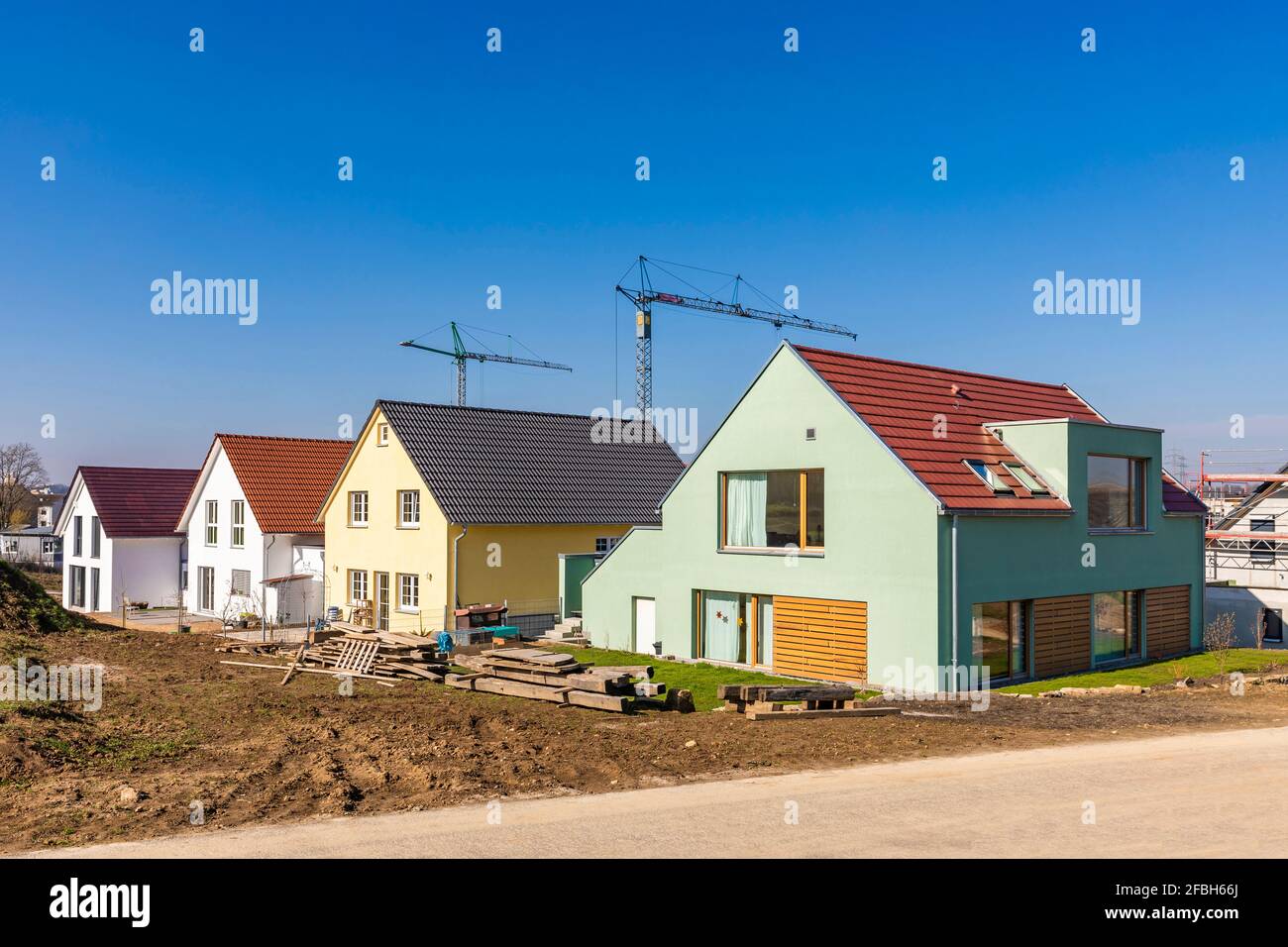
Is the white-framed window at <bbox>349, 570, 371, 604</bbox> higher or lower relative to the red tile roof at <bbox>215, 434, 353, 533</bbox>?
lower

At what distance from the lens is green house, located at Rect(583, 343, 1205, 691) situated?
68.4 ft

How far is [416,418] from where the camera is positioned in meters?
32.7

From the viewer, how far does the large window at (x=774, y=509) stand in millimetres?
22922

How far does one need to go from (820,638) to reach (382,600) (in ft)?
52.4

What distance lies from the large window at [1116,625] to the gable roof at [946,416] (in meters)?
2.93

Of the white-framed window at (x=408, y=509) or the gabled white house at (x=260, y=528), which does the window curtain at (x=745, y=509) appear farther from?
the gabled white house at (x=260, y=528)

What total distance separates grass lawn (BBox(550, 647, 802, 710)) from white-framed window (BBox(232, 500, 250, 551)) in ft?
56.1

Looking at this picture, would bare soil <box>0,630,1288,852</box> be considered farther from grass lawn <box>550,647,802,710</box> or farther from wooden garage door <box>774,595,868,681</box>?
wooden garage door <box>774,595,868,681</box>

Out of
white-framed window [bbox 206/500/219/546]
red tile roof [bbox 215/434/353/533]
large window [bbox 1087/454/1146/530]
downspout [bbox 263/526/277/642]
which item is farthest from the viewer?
white-framed window [bbox 206/500/219/546]

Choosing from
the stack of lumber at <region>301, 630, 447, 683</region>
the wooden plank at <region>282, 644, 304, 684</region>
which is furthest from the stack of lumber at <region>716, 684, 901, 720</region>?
the wooden plank at <region>282, 644, 304, 684</region>
